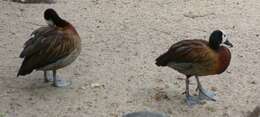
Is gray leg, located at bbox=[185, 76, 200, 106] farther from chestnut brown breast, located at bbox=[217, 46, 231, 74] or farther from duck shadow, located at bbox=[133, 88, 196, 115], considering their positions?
chestnut brown breast, located at bbox=[217, 46, 231, 74]

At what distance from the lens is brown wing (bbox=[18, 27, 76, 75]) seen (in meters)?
5.71

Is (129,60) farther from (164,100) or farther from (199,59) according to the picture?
(199,59)

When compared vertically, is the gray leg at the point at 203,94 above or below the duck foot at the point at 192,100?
above

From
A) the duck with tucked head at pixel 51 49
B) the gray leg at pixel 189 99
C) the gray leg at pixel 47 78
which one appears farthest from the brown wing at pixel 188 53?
the gray leg at pixel 47 78

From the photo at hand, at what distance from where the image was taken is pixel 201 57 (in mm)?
5469

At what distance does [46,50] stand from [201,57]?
4.91ft

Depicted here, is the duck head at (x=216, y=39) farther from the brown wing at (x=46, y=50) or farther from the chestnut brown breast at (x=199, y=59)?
the brown wing at (x=46, y=50)

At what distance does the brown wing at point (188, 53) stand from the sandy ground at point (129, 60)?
42cm

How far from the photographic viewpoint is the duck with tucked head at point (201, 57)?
A: 5.48m

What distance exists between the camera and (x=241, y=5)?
28.9ft

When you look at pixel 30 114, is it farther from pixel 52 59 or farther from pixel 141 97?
pixel 141 97

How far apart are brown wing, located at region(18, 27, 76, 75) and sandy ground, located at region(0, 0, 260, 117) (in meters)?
0.32

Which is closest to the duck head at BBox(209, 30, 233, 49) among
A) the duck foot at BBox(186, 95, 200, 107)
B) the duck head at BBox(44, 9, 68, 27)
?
the duck foot at BBox(186, 95, 200, 107)

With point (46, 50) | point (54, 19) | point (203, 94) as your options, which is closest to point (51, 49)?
point (46, 50)
